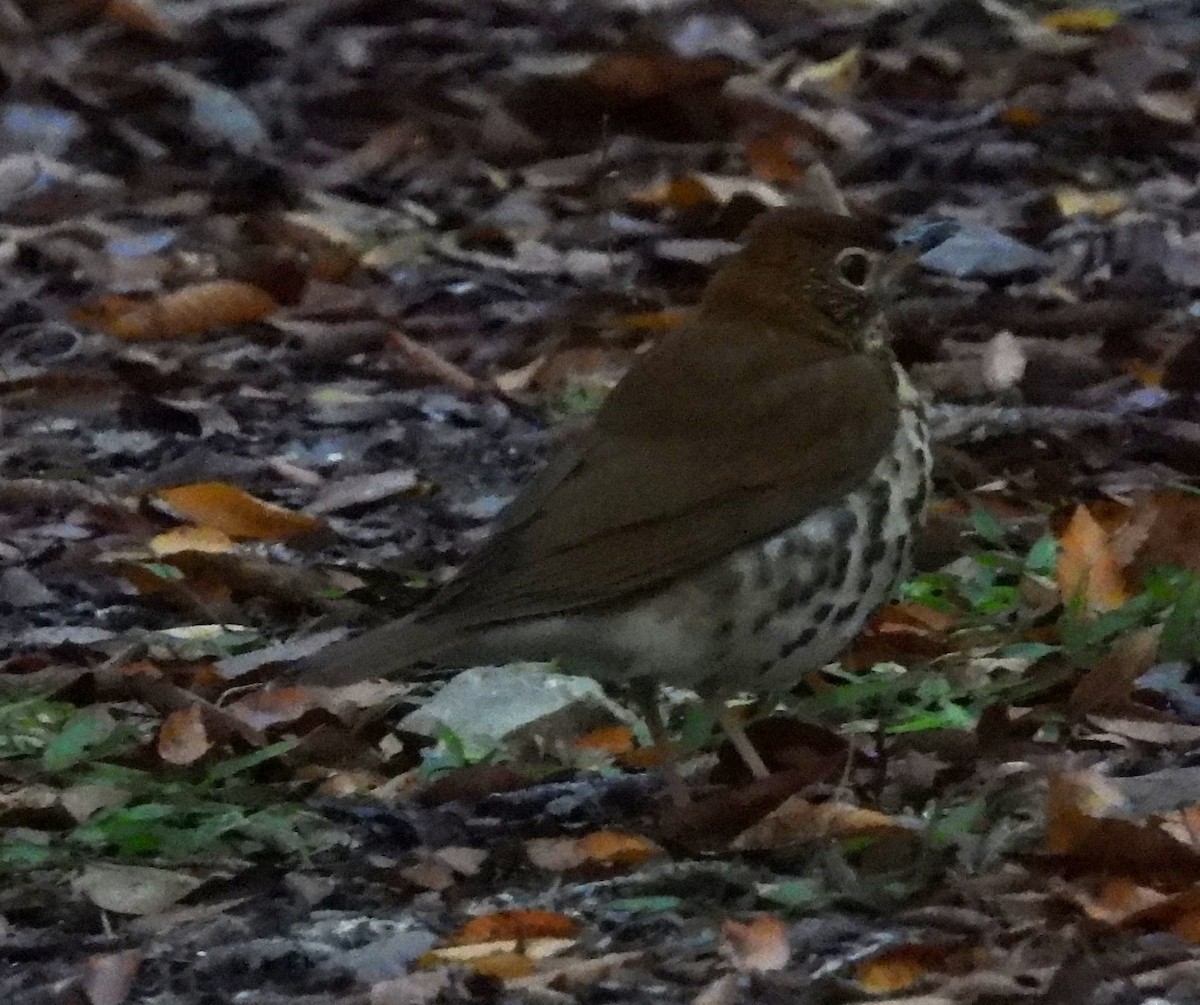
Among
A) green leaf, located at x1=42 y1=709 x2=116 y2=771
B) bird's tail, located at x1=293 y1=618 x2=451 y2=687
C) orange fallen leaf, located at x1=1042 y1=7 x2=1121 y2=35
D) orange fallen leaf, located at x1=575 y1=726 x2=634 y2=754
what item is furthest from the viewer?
orange fallen leaf, located at x1=1042 y1=7 x2=1121 y2=35

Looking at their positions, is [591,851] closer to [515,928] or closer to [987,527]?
[515,928]

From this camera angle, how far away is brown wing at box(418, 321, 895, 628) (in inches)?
167

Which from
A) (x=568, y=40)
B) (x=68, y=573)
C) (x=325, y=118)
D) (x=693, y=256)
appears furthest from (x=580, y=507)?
(x=568, y=40)

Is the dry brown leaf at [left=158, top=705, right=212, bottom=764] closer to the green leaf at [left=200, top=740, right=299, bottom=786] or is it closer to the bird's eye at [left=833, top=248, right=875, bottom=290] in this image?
the green leaf at [left=200, top=740, right=299, bottom=786]

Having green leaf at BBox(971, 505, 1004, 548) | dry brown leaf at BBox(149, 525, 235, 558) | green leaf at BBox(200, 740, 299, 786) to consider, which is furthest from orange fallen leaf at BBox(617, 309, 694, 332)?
green leaf at BBox(200, 740, 299, 786)

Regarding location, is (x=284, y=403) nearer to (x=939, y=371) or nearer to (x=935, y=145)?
(x=939, y=371)

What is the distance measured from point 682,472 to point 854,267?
24.1 inches

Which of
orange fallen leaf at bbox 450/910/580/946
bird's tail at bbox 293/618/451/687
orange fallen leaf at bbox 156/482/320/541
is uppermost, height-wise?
bird's tail at bbox 293/618/451/687

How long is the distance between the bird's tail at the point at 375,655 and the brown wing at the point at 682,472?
3 cm

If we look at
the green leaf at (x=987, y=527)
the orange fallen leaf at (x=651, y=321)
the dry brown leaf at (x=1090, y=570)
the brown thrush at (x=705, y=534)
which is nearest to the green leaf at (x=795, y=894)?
the brown thrush at (x=705, y=534)

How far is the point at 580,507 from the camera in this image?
14.2ft

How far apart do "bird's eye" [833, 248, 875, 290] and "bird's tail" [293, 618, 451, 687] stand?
3.57 feet

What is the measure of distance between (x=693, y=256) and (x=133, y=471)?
195 centimetres

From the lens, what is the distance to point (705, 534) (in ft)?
14.3
